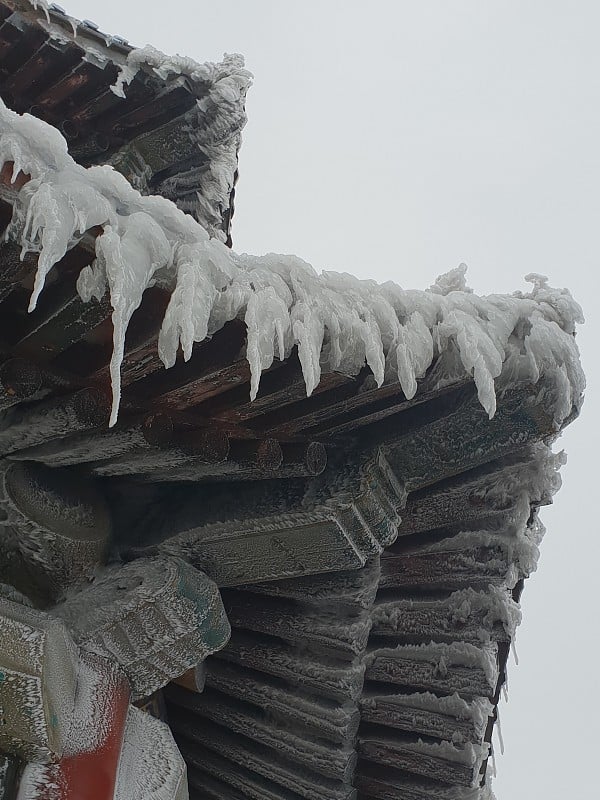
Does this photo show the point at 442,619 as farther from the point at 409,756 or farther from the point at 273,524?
the point at 273,524

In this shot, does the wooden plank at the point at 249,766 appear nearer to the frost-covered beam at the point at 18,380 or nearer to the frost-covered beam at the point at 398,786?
the frost-covered beam at the point at 398,786

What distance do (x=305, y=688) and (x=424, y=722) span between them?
23.8 inches

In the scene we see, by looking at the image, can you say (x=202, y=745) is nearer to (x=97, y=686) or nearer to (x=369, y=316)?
(x=97, y=686)

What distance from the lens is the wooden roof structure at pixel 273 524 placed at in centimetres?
234

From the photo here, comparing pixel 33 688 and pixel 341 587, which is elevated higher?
pixel 341 587

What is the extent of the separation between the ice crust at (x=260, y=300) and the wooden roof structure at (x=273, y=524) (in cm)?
11

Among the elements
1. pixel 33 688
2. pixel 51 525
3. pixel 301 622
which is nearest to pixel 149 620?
pixel 51 525

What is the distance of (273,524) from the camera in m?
2.91

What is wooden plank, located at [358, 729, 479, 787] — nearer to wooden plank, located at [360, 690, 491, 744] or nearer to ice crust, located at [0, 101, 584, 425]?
wooden plank, located at [360, 690, 491, 744]

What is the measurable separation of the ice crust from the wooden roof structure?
A: 108 millimetres

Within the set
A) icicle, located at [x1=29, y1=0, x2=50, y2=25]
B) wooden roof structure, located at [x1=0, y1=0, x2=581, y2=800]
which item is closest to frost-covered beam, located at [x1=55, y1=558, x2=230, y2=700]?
wooden roof structure, located at [x1=0, y1=0, x2=581, y2=800]

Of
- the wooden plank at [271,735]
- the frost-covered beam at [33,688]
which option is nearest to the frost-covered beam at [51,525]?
the frost-covered beam at [33,688]

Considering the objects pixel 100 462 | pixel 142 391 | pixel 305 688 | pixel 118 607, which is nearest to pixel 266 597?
pixel 305 688

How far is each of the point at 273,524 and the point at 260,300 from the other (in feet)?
4.11
